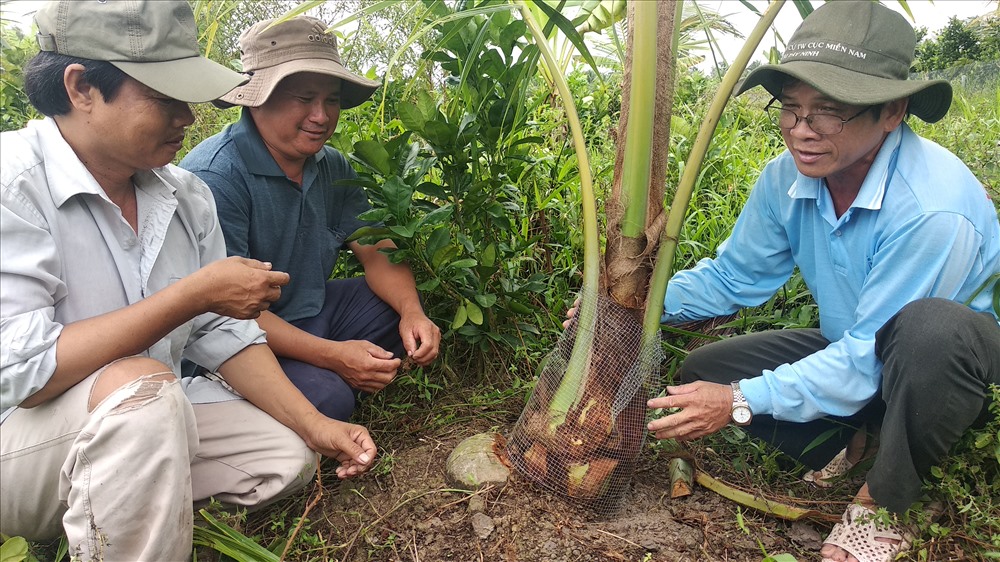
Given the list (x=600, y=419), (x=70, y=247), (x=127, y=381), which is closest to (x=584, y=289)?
(x=600, y=419)

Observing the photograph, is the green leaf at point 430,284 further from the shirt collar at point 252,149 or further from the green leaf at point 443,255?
the shirt collar at point 252,149

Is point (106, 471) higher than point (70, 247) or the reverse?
the reverse

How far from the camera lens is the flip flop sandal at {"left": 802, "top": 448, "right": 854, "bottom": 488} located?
2.15 meters

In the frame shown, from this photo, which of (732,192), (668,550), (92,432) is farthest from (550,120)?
(92,432)

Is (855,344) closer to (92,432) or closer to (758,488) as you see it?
(758,488)

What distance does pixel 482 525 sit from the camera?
1.83 m

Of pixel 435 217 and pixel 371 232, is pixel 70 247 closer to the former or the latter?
pixel 371 232

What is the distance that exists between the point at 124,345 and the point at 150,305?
94mm

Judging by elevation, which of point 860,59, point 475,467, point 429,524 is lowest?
point 429,524

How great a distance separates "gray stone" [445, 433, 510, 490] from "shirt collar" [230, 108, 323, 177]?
98 centimetres

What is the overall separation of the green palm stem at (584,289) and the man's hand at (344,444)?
1.58 ft

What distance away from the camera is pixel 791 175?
2111 millimetres

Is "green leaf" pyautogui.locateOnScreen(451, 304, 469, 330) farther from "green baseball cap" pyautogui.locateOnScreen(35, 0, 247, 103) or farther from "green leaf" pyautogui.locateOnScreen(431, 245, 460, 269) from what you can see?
"green baseball cap" pyautogui.locateOnScreen(35, 0, 247, 103)

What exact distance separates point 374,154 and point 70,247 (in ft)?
2.91
